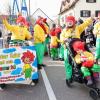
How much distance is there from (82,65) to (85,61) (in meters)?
0.12

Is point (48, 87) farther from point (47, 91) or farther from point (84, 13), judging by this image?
point (84, 13)

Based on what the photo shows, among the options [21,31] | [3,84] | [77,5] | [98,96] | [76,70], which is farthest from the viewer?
[77,5]

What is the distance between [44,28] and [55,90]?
11.5 feet

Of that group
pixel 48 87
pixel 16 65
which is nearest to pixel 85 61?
pixel 48 87

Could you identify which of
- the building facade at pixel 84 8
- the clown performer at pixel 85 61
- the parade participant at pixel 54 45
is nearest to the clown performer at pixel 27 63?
the clown performer at pixel 85 61

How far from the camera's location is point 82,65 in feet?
24.8

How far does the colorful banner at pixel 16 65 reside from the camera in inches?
322

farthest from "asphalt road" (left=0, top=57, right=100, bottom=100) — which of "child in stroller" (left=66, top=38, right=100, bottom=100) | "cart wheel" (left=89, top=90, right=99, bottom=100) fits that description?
"child in stroller" (left=66, top=38, right=100, bottom=100)

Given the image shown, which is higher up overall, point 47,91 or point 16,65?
point 16,65

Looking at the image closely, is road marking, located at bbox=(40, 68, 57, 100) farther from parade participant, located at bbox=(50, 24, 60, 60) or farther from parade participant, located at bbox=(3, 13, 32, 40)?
parade participant, located at bbox=(50, 24, 60, 60)

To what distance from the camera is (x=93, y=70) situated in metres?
7.29

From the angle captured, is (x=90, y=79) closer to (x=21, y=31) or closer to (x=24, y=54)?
Answer: (x=24, y=54)

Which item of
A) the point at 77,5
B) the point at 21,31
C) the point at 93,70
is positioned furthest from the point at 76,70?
the point at 77,5

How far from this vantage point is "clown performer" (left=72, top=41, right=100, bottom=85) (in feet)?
23.9
